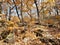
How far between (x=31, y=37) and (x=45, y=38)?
935 millimetres

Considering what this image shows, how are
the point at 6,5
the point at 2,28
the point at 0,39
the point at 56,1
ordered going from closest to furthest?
the point at 0,39 → the point at 2,28 → the point at 6,5 → the point at 56,1

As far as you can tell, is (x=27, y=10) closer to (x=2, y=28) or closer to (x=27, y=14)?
(x=27, y=14)

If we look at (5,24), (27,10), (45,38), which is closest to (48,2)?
(27,10)

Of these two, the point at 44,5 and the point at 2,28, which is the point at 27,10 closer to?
the point at 44,5

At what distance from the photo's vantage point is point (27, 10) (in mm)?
26312

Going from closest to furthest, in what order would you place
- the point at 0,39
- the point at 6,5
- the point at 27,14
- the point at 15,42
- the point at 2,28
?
the point at 15,42 → the point at 0,39 → the point at 2,28 → the point at 6,5 → the point at 27,14

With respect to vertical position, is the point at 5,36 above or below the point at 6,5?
below

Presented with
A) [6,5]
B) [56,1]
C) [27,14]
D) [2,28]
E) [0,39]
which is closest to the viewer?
[0,39]

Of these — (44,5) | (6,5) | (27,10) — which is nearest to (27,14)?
(27,10)

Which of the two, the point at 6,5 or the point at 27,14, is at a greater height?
the point at 6,5

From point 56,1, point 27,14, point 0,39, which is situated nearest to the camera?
point 0,39

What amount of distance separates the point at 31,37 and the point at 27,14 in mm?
16158

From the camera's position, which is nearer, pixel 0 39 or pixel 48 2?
pixel 0 39

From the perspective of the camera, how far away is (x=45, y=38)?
11617mm
